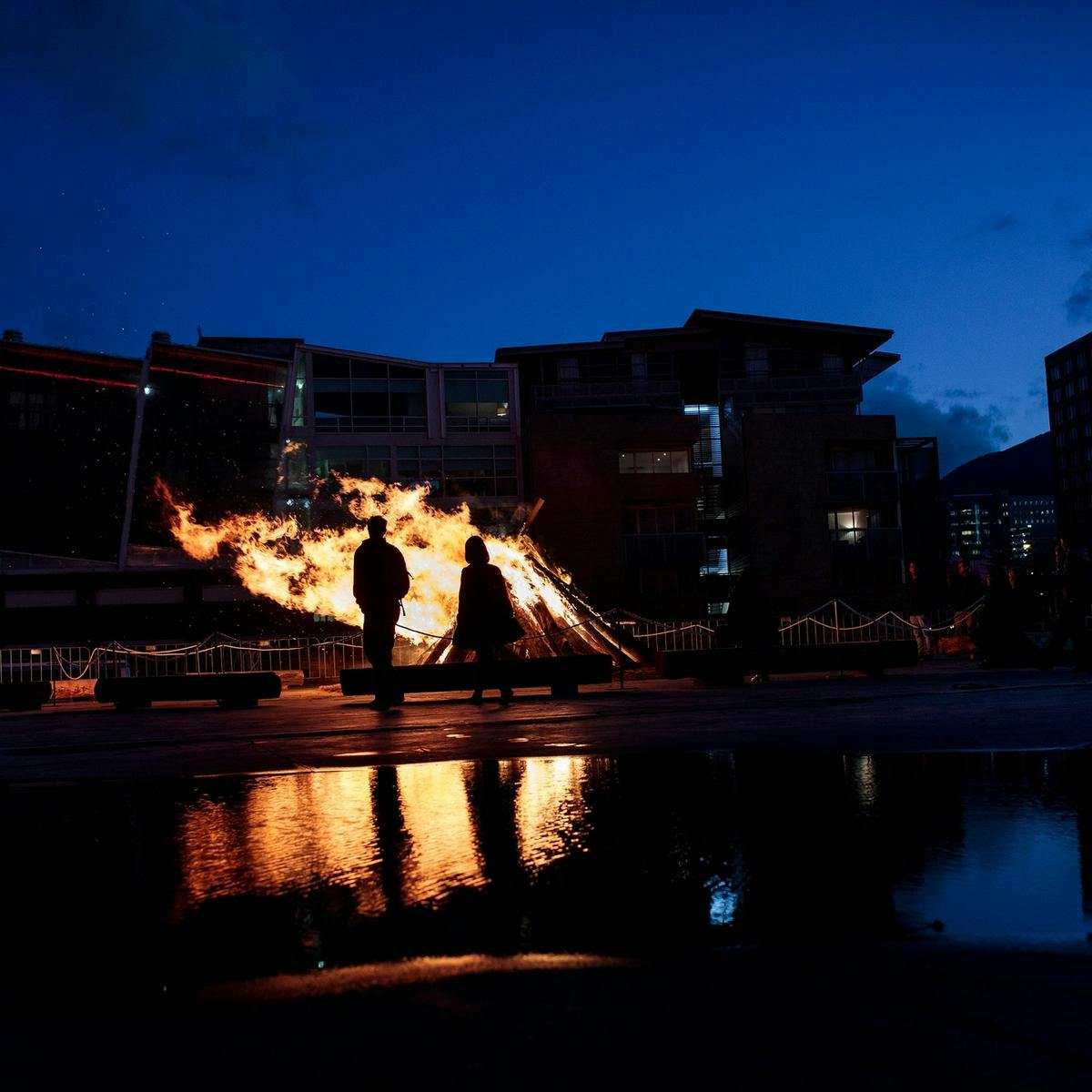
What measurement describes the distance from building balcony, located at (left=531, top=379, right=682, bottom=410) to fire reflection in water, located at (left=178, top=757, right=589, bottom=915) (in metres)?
44.1

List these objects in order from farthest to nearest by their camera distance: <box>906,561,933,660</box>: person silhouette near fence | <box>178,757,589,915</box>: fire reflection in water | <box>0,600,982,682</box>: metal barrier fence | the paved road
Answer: <box>0,600,982,682</box>: metal barrier fence < <box>906,561,933,660</box>: person silhouette near fence < the paved road < <box>178,757,589,915</box>: fire reflection in water

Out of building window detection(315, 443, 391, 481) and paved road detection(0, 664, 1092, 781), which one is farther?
building window detection(315, 443, 391, 481)

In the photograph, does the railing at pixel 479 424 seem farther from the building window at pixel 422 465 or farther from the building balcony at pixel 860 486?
the building balcony at pixel 860 486

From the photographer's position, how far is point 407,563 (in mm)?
23453

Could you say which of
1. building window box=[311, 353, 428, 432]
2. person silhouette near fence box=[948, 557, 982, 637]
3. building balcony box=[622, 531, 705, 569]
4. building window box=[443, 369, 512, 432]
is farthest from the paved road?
building window box=[443, 369, 512, 432]

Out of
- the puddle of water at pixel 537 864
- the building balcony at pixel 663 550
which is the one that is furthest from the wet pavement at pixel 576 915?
the building balcony at pixel 663 550

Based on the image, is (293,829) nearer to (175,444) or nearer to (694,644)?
(694,644)

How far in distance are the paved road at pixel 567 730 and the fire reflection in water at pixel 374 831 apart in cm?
92

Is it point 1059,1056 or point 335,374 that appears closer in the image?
point 1059,1056

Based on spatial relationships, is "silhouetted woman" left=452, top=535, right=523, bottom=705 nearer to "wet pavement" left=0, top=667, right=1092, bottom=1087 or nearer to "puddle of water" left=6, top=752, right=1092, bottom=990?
"wet pavement" left=0, top=667, right=1092, bottom=1087

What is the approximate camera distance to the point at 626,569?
4228cm

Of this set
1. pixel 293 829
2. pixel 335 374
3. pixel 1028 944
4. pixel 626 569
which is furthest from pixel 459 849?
pixel 335 374

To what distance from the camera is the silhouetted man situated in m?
10.6

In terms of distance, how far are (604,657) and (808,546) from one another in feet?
106
